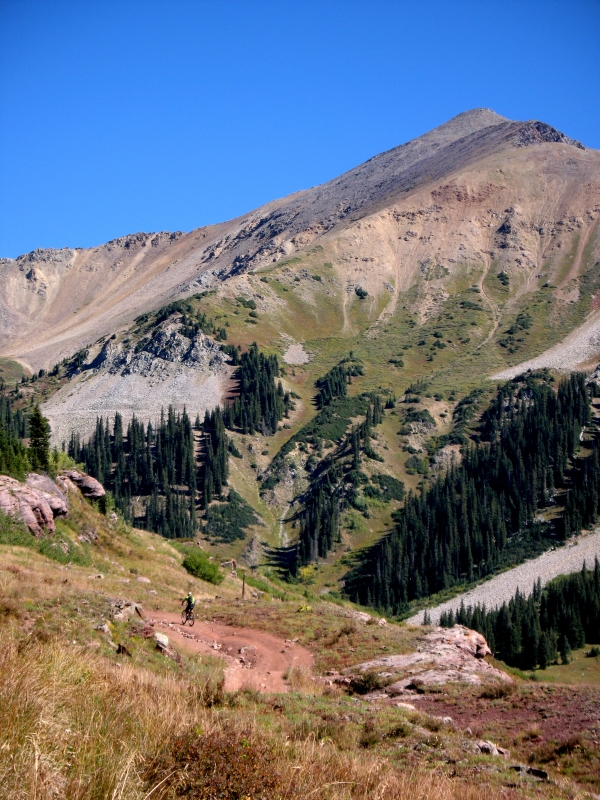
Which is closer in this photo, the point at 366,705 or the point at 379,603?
the point at 366,705

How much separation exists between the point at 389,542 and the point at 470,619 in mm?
28010

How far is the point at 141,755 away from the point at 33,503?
86.6ft

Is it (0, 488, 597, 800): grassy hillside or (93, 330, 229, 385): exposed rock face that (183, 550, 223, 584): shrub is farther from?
(93, 330, 229, 385): exposed rock face

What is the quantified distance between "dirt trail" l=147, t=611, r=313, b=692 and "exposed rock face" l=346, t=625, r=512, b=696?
8.75 feet

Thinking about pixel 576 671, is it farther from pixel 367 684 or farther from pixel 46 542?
pixel 46 542

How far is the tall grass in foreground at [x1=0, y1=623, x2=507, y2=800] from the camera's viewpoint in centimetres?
564

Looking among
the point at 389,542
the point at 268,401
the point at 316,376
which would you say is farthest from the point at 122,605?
the point at 316,376

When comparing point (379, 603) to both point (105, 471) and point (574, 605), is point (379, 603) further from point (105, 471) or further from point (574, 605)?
point (105, 471)

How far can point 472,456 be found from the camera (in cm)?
11719

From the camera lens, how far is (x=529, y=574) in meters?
84.6

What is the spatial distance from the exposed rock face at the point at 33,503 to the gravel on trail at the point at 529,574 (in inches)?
2151

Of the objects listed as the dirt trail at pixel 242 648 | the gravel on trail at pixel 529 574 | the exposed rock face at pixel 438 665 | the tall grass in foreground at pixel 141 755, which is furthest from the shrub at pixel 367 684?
the gravel on trail at pixel 529 574

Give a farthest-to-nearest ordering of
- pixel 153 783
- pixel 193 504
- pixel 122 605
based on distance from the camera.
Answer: pixel 193 504 < pixel 122 605 < pixel 153 783

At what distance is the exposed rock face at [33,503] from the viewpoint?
2934 cm
